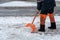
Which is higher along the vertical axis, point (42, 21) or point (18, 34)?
point (42, 21)

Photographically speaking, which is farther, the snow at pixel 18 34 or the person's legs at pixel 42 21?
the person's legs at pixel 42 21

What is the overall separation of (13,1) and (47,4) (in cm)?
1097

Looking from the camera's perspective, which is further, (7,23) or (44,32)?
(7,23)

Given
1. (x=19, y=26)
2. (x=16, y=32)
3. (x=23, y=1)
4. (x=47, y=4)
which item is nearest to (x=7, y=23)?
(x=19, y=26)

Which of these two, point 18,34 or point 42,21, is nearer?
point 18,34

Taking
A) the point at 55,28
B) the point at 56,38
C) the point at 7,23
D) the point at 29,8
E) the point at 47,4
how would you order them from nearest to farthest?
the point at 56,38
the point at 47,4
the point at 55,28
the point at 7,23
the point at 29,8

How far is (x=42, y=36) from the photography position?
7605mm

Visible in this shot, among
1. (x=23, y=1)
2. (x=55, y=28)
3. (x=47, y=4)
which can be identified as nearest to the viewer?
(x=47, y=4)

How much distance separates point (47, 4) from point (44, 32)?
34.3 inches

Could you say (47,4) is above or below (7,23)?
above

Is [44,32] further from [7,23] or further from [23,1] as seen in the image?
[23,1]

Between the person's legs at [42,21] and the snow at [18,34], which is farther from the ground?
the person's legs at [42,21]

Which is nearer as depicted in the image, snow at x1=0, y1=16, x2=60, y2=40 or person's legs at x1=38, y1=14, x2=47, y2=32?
snow at x1=0, y1=16, x2=60, y2=40

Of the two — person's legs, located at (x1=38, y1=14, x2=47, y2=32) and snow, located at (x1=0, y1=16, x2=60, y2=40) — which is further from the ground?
→ person's legs, located at (x1=38, y1=14, x2=47, y2=32)
